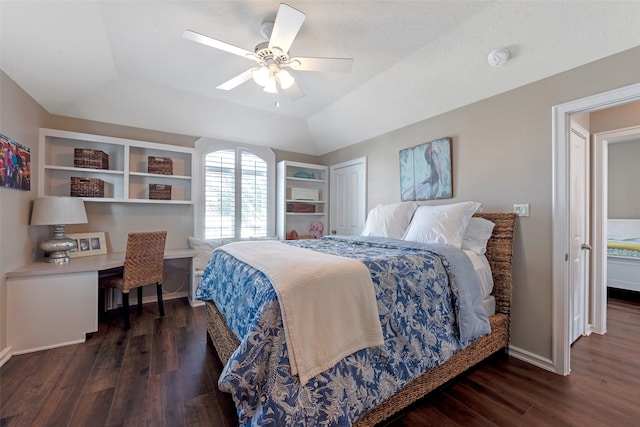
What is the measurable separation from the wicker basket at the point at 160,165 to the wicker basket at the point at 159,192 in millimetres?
185

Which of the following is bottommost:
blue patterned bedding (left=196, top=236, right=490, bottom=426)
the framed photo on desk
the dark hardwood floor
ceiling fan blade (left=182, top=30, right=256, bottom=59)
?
the dark hardwood floor

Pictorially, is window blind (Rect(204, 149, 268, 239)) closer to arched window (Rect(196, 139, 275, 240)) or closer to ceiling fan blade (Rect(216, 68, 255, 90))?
arched window (Rect(196, 139, 275, 240))

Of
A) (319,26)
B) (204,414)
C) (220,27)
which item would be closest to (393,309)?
(204,414)

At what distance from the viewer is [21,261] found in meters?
2.46

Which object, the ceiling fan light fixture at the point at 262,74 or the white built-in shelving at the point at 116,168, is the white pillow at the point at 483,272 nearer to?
the ceiling fan light fixture at the point at 262,74

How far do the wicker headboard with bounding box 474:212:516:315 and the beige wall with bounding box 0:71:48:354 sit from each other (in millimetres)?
4121

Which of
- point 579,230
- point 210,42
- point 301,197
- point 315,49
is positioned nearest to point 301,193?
point 301,197

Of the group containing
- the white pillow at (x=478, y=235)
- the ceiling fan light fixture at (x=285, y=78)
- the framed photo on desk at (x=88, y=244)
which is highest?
the ceiling fan light fixture at (x=285, y=78)

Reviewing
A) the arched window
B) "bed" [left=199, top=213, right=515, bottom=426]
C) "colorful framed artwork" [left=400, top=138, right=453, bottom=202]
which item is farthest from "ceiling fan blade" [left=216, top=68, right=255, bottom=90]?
"colorful framed artwork" [left=400, top=138, right=453, bottom=202]

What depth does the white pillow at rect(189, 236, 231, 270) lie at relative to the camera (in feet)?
11.7

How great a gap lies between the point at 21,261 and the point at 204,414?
2397mm

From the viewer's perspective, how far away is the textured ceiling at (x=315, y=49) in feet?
6.15

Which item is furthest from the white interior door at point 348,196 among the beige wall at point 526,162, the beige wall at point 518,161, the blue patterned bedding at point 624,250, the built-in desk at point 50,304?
the blue patterned bedding at point 624,250

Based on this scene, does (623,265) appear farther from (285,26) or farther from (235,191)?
(235,191)
